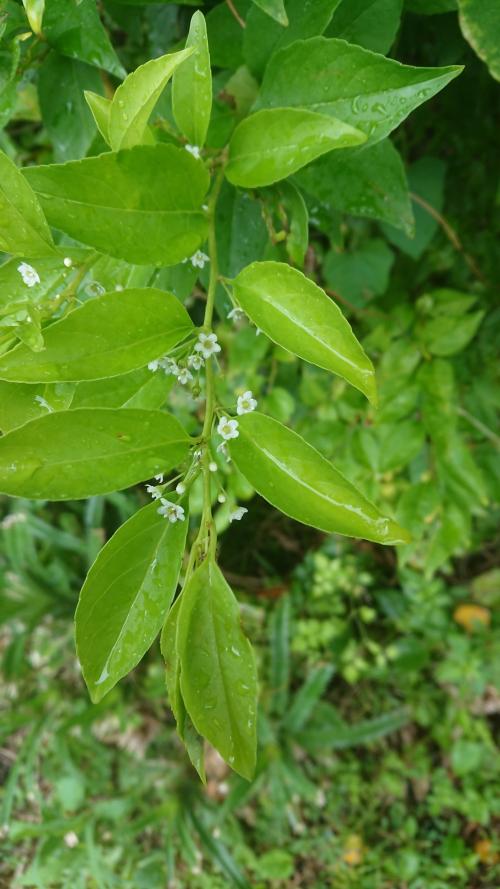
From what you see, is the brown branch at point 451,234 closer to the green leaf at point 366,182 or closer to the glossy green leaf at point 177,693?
the green leaf at point 366,182

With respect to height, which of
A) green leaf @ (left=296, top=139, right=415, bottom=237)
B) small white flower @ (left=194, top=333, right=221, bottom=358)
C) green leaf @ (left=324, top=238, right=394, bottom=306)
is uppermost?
green leaf @ (left=296, top=139, right=415, bottom=237)

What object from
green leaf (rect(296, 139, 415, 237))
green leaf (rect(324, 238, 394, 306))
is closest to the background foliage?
green leaf (rect(324, 238, 394, 306))

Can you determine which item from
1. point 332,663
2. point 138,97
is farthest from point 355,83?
point 332,663

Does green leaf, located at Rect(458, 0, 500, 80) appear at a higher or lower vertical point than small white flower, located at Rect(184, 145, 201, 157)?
higher

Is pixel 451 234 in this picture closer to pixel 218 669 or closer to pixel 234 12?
pixel 234 12

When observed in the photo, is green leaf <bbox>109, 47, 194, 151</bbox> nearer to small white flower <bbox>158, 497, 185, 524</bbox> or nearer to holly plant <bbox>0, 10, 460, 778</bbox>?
holly plant <bbox>0, 10, 460, 778</bbox>

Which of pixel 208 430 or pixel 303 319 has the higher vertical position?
pixel 303 319
